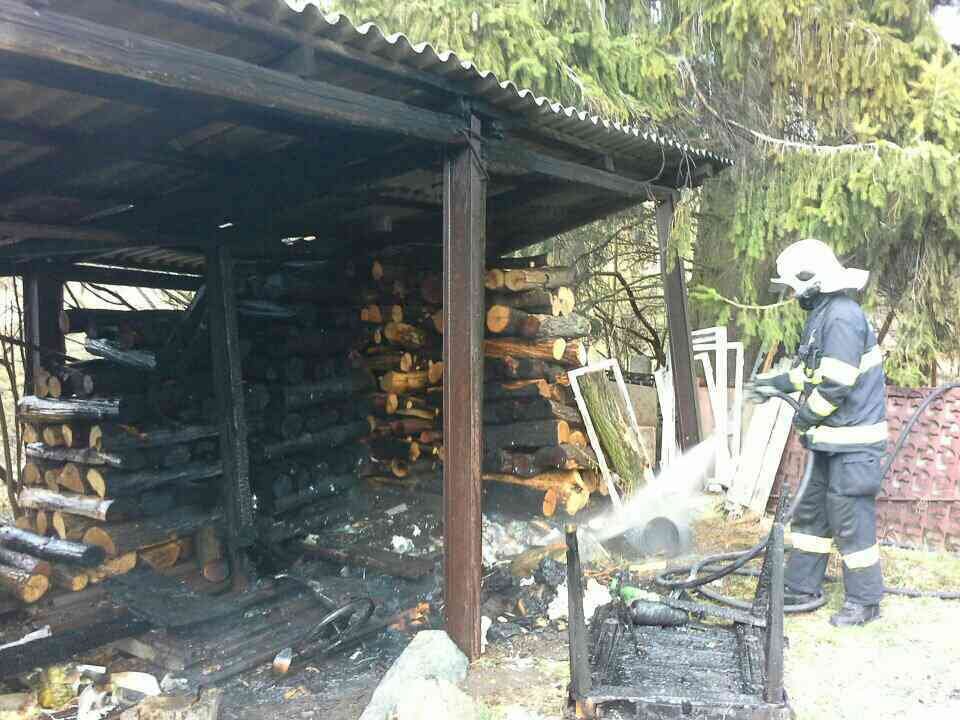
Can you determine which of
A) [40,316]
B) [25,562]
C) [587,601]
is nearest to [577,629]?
[587,601]

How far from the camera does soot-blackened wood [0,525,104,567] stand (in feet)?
18.6

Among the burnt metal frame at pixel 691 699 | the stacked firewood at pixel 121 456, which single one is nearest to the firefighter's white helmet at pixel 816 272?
the burnt metal frame at pixel 691 699

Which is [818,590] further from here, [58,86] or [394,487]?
[58,86]

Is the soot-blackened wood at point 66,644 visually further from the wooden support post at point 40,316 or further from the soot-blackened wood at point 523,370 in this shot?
the soot-blackened wood at point 523,370

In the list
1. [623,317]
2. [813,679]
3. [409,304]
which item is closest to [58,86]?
[813,679]

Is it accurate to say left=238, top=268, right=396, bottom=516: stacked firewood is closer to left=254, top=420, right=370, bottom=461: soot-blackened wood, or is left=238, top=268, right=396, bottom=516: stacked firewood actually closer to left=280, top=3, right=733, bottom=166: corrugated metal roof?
left=254, top=420, right=370, bottom=461: soot-blackened wood

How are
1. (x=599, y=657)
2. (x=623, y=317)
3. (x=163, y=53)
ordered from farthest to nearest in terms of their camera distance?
(x=623, y=317) → (x=599, y=657) → (x=163, y=53)

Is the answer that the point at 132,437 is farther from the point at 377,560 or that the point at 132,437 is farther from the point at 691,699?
the point at 691,699

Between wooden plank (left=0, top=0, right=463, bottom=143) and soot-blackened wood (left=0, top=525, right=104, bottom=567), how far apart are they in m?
3.77

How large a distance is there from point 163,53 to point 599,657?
334cm

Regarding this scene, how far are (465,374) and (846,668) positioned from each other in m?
2.64

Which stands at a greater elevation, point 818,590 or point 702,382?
point 702,382

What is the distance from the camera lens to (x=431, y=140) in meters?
4.09

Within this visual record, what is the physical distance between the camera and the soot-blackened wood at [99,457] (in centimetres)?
585
